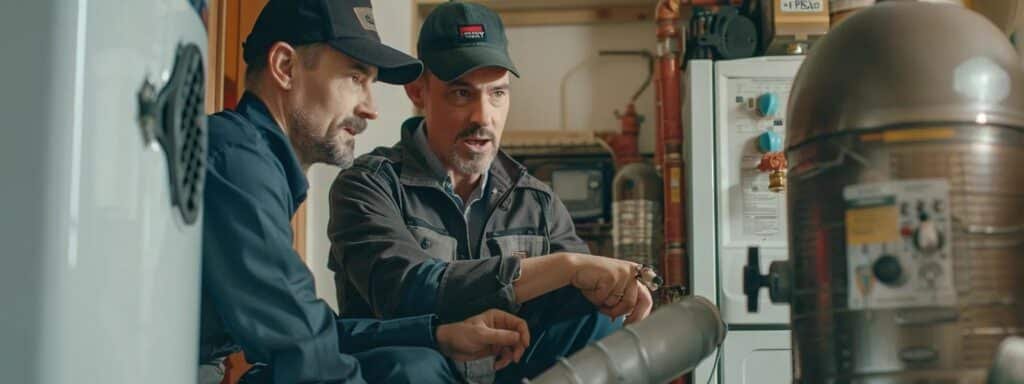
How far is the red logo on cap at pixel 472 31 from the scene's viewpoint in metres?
1.99

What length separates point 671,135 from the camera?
316 cm

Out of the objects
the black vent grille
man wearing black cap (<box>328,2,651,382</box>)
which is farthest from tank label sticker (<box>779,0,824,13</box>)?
the black vent grille

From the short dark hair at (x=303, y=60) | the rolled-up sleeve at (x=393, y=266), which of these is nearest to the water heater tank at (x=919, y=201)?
the rolled-up sleeve at (x=393, y=266)

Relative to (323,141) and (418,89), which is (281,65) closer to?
(323,141)

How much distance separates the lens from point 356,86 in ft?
5.33

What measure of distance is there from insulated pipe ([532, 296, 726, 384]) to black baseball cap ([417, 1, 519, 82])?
85 centimetres

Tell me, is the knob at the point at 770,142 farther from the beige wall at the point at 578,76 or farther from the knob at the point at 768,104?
the beige wall at the point at 578,76

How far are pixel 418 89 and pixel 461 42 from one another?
0.53 feet

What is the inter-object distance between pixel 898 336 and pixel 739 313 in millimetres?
1900

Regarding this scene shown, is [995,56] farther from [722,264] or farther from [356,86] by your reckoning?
[722,264]

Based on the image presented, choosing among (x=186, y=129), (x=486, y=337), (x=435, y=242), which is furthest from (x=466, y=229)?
(x=186, y=129)

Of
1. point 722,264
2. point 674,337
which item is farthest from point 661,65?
point 674,337

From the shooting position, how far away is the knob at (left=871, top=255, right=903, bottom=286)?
1040mm

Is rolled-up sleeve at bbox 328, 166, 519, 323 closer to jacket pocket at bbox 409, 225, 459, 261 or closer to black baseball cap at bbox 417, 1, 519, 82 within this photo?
jacket pocket at bbox 409, 225, 459, 261
